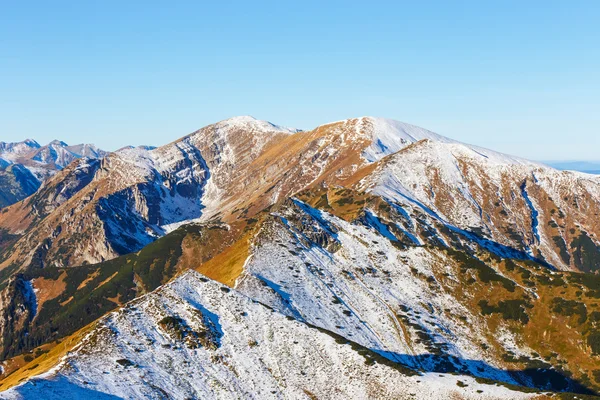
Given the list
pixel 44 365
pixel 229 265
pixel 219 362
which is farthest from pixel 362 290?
pixel 44 365

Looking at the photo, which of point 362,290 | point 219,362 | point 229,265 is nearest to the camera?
point 219,362

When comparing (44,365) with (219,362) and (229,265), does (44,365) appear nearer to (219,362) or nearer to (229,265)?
(219,362)

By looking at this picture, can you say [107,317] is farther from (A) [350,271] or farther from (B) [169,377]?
(A) [350,271]

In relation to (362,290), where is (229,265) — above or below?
above

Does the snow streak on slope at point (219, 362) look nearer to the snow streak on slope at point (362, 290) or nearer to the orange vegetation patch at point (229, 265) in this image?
the snow streak on slope at point (362, 290)

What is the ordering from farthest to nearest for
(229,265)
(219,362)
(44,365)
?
1. (229,265)
2. (219,362)
3. (44,365)

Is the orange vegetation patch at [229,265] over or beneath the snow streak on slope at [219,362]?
over

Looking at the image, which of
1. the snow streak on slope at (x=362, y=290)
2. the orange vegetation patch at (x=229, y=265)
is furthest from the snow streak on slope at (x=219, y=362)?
the orange vegetation patch at (x=229, y=265)

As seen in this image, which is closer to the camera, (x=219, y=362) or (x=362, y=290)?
(x=219, y=362)

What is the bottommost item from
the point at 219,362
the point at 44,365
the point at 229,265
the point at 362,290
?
the point at 44,365
